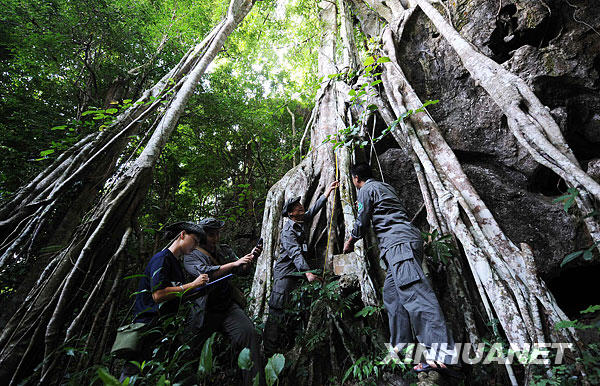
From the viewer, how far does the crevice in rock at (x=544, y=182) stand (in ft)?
8.41

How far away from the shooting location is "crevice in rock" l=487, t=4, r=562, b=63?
2.92 metres

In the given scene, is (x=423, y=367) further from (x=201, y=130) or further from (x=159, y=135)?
(x=201, y=130)

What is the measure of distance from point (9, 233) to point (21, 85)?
4.09m

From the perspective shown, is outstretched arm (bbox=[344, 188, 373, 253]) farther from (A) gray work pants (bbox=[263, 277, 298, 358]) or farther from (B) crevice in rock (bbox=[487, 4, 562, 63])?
(B) crevice in rock (bbox=[487, 4, 562, 63])

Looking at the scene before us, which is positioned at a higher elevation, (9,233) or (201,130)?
(201,130)

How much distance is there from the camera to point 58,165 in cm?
247

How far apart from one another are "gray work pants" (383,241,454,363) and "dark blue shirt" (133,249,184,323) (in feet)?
6.05

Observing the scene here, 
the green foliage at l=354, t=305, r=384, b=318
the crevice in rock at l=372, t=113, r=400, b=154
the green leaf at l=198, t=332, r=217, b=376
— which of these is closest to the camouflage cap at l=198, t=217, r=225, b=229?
the green leaf at l=198, t=332, r=217, b=376

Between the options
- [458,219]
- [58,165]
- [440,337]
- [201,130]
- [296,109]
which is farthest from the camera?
[296,109]

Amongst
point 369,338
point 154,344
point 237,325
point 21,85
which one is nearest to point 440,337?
point 369,338

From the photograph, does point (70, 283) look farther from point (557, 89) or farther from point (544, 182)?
point (557, 89)

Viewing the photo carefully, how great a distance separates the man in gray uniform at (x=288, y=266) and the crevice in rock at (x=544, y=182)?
2075mm

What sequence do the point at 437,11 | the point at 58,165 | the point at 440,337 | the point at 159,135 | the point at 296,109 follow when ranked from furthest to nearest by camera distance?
1. the point at 296,109
2. the point at 437,11
3. the point at 159,135
4. the point at 58,165
5. the point at 440,337

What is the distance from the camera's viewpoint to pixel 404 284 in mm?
2057
